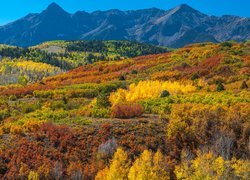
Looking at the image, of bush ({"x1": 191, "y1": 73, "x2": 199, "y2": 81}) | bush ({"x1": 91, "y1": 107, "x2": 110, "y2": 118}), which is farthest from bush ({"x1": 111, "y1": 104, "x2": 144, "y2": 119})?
bush ({"x1": 191, "y1": 73, "x2": 199, "y2": 81})

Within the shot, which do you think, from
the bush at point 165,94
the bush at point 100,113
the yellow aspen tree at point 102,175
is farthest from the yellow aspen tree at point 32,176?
the bush at point 165,94

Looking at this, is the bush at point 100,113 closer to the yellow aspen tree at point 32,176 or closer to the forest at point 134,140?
the forest at point 134,140

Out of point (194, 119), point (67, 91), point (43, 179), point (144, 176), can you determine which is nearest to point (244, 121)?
point (194, 119)

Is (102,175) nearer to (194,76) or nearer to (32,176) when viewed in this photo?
(32,176)

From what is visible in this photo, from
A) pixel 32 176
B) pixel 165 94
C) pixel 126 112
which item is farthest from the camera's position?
pixel 165 94

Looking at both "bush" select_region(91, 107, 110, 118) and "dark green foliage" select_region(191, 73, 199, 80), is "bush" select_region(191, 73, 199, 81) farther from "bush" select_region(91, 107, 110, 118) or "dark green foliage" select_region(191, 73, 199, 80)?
"bush" select_region(91, 107, 110, 118)

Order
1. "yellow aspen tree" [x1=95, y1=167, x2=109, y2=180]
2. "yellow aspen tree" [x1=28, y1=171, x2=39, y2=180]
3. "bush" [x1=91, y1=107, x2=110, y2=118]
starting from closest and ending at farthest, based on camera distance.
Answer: "yellow aspen tree" [x1=95, y1=167, x2=109, y2=180] → "yellow aspen tree" [x1=28, y1=171, x2=39, y2=180] → "bush" [x1=91, y1=107, x2=110, y2=118]

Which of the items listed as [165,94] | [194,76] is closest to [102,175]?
[165,94]

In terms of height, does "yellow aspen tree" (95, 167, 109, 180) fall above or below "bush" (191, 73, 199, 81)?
below

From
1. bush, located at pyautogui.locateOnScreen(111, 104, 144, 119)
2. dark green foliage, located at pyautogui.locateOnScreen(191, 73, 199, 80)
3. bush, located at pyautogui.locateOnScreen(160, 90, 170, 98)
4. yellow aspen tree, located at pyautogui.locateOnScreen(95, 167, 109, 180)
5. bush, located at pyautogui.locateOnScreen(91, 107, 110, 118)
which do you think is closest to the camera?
yellow aspen tree, located at pyautogui.locateOnScreen(95, 167, 109, 180)

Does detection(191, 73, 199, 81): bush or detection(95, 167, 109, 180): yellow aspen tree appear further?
detection(191, 73, 199, 81): bush

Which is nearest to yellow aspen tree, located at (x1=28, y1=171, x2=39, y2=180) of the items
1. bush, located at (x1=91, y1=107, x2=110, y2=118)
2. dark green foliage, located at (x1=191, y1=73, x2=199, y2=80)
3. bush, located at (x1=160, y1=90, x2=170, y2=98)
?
bush, located at (x1=91, y1=107, x2=110, y2=118)

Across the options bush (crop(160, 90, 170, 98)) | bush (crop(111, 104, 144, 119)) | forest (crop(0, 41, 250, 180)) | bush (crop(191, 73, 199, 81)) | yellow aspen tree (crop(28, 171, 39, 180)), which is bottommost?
yellow aspen tree (crop(28, 171, 39, 180))

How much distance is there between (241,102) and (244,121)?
7180 millimetres
